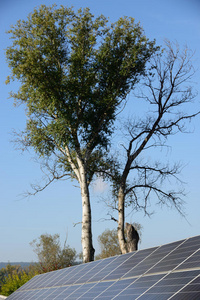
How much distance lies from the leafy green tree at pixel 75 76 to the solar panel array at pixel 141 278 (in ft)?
42.7

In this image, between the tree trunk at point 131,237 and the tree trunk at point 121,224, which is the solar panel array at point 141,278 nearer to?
the tree trunk at point 131,237

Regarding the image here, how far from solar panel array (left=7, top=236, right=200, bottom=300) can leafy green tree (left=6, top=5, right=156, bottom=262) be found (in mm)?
13006

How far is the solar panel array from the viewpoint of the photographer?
6570mm

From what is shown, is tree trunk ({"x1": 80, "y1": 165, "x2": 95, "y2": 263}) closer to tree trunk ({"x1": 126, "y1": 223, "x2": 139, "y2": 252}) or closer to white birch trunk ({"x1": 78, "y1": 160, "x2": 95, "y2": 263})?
white birch trunk ({"x1": 78, "y1": 160, "x2": 95, "y2": 263})

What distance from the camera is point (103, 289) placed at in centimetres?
859

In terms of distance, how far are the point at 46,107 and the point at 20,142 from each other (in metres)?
3.40

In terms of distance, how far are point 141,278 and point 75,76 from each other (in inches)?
724

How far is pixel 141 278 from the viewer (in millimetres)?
8039

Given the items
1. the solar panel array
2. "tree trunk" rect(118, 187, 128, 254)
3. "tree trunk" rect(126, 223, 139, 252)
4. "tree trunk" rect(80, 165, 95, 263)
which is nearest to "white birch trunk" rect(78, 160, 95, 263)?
"tree trunk" rect(80, 165, 95, 263)

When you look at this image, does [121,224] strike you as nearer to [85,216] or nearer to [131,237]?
[85,216]

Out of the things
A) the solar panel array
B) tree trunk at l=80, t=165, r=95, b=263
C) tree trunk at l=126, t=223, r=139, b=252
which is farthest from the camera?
tree trunk at l=80, t=165, r=95, b=263

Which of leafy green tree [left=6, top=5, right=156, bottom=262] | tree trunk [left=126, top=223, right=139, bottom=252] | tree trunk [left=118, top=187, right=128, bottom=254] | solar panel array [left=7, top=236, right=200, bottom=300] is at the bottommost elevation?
solar panel array [left=7, top=236, right=200, bottom=300]

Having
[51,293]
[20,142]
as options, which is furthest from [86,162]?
[51,293]

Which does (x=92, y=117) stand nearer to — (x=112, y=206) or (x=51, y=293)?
(x=112, y=206)
